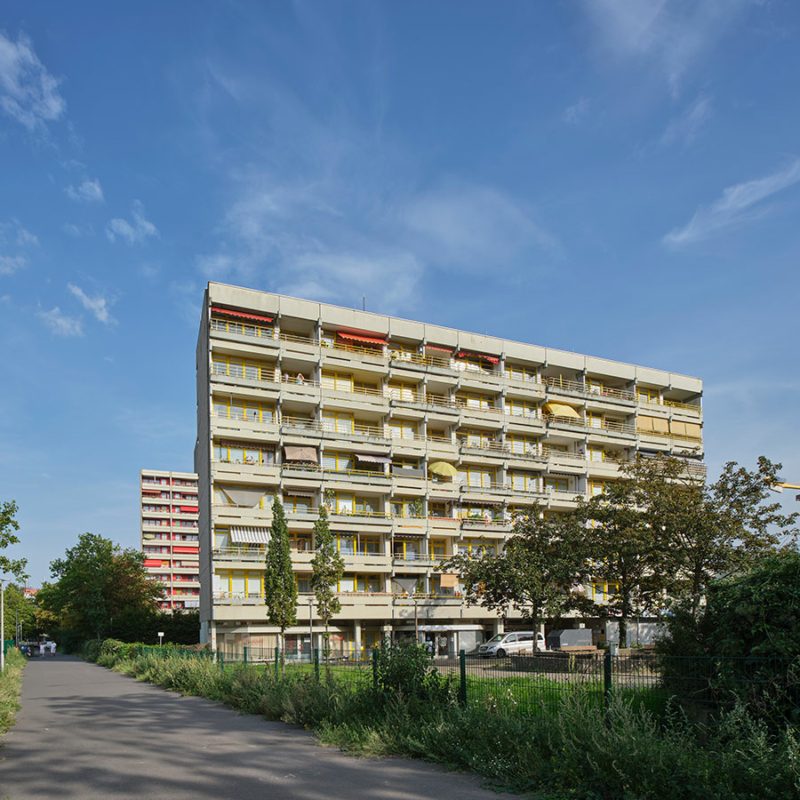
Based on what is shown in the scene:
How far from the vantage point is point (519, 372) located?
6097 centimetres

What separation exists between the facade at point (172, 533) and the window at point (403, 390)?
254 feet

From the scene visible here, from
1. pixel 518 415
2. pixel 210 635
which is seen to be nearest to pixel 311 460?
pixel 210 635

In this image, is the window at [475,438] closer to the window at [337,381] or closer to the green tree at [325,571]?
the window at [337,381]

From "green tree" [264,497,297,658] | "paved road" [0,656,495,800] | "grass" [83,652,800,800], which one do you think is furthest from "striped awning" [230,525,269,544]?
"grass" [83,652,800,800]

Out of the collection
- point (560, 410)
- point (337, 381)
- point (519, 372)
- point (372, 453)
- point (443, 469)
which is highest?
point (519, 372)

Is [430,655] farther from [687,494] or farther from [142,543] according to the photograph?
[142,543]

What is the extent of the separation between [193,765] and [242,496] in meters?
36.8

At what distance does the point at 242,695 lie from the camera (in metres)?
19.9

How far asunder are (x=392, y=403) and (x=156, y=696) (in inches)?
1230

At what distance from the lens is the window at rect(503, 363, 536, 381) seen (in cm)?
6041

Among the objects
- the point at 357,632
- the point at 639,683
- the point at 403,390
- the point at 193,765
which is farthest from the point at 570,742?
the point at 403,390

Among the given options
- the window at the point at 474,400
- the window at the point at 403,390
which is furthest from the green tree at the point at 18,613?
the window at the point at 474,400

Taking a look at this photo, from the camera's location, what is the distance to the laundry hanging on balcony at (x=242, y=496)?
48.1 meters

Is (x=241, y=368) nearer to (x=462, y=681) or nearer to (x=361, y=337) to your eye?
(x=361, y=337)
